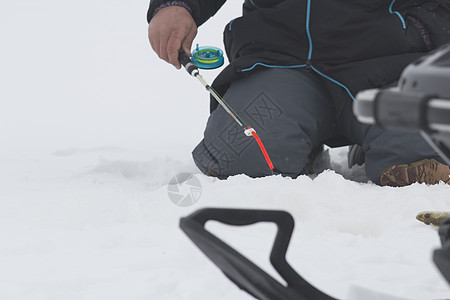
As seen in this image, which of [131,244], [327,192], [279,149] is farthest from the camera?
[279,149]

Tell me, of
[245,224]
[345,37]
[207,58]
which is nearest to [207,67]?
[207,58]

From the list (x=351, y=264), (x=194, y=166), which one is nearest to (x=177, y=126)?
(x=194, y=166)

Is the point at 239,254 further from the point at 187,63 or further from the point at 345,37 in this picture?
the point at 345,37

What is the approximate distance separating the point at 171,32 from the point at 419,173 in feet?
2.83

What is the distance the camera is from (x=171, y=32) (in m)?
1.53

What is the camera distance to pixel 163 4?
1.67 m

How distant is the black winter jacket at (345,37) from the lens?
1.50 metres

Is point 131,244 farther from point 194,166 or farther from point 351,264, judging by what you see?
point 194,166

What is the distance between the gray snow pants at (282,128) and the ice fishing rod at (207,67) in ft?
0.15

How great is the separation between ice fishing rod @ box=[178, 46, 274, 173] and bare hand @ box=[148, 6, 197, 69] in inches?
1.3

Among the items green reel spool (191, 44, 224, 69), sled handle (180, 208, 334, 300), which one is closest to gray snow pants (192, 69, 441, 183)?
green reel spool (191, 44, 224, 69)

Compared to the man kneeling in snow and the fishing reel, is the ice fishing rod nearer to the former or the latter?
the man kneeling in snow

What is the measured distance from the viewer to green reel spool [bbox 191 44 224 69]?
1567 millimetres

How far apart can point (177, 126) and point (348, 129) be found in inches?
49.0
